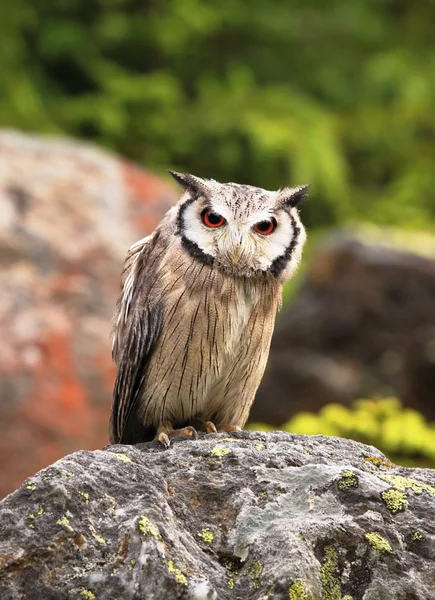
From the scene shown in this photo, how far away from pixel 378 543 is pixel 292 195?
1.69 meters

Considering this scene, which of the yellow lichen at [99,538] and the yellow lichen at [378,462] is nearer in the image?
the yellow lichen at [99,538]

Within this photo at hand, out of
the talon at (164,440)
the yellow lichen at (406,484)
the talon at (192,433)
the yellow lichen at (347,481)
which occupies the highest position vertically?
the talon at (192,433)

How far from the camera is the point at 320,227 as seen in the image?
11.6m

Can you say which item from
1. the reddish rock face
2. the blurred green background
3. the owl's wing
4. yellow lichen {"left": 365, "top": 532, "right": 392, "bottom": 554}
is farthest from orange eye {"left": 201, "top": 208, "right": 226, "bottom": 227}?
the blurred green background

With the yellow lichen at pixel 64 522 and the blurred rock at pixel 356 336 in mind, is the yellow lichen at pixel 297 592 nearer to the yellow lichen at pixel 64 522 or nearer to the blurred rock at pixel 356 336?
the yellow lichen at pixel 64 522

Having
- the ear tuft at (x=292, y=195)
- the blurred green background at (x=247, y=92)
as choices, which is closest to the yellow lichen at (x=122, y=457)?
the ear tuft at (x=292, y=195)

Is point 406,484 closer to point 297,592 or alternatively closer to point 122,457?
point 297,592

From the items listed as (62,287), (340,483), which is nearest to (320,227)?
(62,287)

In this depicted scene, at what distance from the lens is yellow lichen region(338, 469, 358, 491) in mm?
3061

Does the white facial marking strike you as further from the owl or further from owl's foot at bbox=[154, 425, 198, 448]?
owl's foot at bbox=[154, 425, 198, 448]

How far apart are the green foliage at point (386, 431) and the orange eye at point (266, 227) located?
65.5 inches

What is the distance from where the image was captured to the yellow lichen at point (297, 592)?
2.72 meters

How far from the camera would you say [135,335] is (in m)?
4.24

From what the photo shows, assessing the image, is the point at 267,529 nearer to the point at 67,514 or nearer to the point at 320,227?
the point at 67,514
